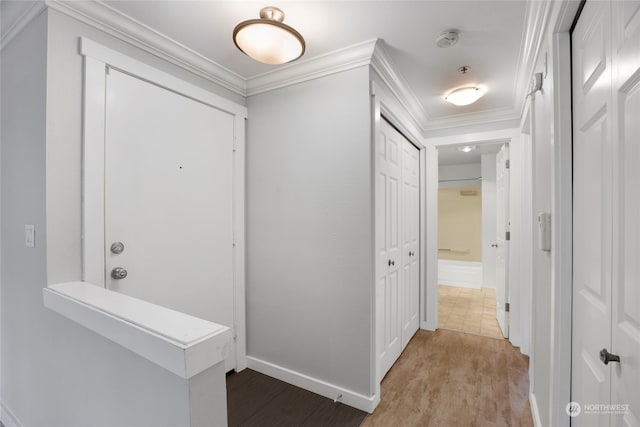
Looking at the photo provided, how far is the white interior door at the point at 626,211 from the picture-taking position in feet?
2.22

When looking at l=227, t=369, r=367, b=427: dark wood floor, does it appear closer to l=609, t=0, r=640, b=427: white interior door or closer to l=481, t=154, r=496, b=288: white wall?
l=609, t=0, r=640, b=427: white interior door

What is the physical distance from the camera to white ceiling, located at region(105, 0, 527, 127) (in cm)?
148

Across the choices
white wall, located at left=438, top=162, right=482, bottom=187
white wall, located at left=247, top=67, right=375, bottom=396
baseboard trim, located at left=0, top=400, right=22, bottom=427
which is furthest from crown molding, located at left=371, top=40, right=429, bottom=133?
baseboard trim, located at left=0, top=400, right=22, bottom=427

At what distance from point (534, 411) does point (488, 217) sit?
11.2ft

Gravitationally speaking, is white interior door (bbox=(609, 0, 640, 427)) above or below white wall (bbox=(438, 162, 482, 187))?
below

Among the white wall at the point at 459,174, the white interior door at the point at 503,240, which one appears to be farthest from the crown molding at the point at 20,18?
the white wall at the point at 459,174

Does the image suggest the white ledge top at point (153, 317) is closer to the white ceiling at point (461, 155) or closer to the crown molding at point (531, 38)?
the crown molding at point (531, 38)

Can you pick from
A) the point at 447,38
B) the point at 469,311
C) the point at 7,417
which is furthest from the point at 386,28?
the point at 469,311

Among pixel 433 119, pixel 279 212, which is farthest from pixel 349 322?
pixel 433 119

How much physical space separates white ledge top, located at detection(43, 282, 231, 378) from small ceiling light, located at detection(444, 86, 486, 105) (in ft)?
8.13

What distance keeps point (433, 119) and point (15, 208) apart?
3.51 m

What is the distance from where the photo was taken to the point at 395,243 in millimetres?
2496

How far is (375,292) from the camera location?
6.14 ft

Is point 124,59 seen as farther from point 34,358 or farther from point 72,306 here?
point 34,358
